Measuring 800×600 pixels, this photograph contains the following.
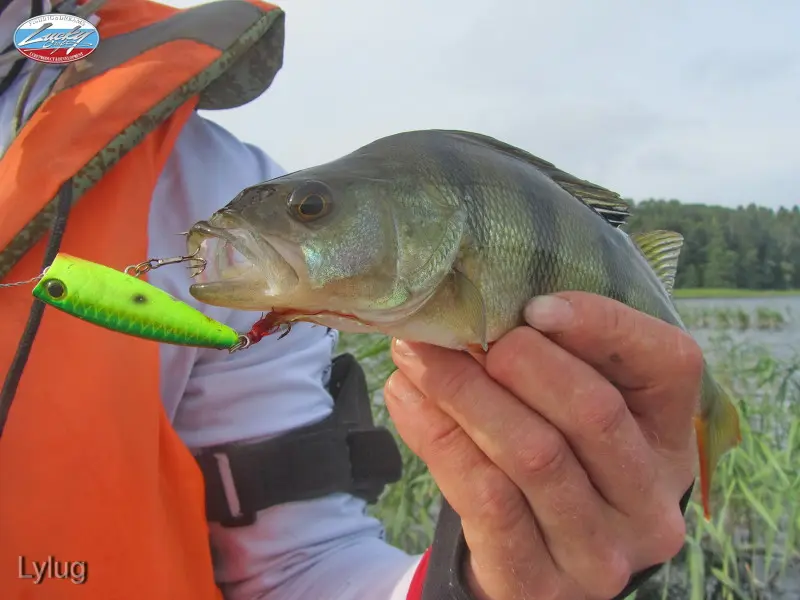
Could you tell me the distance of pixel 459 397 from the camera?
1.10 meters

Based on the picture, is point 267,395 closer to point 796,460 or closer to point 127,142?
point 127,142

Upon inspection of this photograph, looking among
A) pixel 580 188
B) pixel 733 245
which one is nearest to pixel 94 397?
pixel 580 188

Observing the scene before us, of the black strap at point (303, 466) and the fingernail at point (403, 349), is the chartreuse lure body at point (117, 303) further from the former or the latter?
the black strap at point (303, 466)

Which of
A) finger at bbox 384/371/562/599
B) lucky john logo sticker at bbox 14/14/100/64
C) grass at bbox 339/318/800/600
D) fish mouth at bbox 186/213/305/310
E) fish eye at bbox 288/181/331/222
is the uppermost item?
lucky john logo sticker at bbox 14/14/100/64

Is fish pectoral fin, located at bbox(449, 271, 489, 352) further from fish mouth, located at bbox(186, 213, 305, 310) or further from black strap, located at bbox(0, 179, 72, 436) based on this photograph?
black strap, located at bbox(0, 179, 72, 436)

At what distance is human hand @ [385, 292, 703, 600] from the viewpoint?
3.54ft

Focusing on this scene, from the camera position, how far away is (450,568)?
1.29 m

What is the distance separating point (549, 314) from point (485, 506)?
1.08 ft

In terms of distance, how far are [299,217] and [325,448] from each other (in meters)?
1.05

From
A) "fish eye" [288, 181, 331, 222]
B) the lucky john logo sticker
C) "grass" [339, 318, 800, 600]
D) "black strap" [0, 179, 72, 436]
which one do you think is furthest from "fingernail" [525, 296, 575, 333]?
"grass" [339, 318, 800, 600]

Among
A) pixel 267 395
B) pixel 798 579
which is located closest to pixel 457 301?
pixel 267 395

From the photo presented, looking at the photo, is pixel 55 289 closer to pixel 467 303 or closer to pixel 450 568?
pixel 467 303

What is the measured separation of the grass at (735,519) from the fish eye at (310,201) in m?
2.31

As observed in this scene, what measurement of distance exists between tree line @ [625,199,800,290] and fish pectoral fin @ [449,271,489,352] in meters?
10.4
